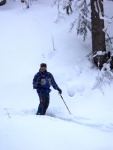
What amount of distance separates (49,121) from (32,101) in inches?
187

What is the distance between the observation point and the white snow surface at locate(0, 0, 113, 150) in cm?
735

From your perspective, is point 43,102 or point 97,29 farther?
point 97,29

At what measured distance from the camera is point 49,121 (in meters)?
8.40

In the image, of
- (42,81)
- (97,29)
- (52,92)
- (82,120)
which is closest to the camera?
(82,120)

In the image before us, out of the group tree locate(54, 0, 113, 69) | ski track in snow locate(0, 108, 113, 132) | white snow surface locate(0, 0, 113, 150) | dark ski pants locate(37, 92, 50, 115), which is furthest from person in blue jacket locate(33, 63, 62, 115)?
tree locate(54, 0, 113, 69)

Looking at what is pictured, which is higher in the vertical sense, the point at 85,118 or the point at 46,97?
the point at 46,97

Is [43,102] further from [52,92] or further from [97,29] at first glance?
[97,29]

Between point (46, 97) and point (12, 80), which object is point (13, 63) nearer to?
point (12, 80)

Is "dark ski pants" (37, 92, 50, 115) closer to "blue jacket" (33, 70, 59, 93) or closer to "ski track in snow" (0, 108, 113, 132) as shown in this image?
"blue jacket" (33, 70, 59, 93)

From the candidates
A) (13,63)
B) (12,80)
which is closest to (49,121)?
(12,80)

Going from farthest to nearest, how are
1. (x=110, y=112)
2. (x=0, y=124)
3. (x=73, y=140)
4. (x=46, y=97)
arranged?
(x=110, y=112) < (x=46, y=97) < (x=0, y=124) < (x=73, y=140)

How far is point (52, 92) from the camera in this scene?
13.5 m

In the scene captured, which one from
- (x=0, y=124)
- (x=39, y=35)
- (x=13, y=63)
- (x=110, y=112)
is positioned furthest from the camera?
(x=39, y=35)

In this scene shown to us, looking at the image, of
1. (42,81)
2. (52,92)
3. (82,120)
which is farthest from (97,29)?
(82,120)
